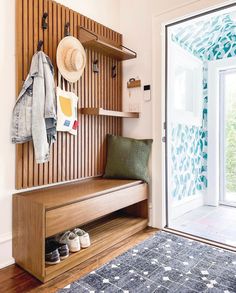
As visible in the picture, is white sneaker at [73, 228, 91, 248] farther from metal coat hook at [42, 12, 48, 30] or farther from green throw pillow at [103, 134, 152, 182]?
Answer: metal coat hook at [42, 12, 48, 30]

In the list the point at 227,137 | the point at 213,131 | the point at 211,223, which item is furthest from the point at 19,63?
the point at 227,137

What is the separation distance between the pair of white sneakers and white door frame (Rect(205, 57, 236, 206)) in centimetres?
220

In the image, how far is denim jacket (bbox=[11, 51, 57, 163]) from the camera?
5.97 ft

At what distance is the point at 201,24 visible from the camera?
289 cm

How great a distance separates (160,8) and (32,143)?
1.85 metres

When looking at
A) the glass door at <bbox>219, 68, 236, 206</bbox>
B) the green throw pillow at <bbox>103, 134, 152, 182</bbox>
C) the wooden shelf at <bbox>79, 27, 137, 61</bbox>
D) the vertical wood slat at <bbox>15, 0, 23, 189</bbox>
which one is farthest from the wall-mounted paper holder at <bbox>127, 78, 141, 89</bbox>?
the glass door at <bbox>219, 68, 236, 206</bbox>

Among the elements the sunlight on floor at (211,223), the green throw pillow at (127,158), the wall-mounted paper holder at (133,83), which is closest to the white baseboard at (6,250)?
the green throw pillow at (127,158)

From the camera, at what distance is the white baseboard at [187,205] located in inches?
120

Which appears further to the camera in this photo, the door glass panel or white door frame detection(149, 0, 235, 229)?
the door glass panel

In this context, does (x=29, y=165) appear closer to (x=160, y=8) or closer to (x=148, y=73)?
(x=148, y=73)

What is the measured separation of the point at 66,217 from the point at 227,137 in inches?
109

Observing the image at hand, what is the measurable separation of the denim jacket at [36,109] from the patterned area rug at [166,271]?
3.09 ft

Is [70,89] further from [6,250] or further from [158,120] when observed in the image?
[6,250]

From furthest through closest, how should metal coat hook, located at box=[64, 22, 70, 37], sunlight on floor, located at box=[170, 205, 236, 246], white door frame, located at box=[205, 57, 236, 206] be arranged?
white door frame, located at box=[205, 57, 236, 206]
sunlight on floor, located at box=[170, 205, 236, 246]
metal coat hook, located at box=[64, 22, 70, 37]
